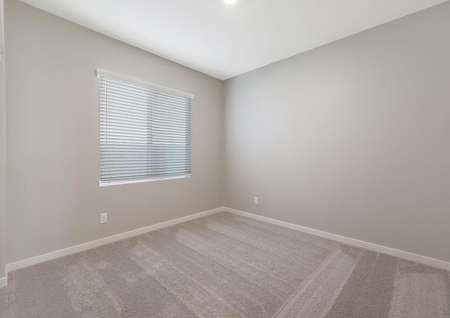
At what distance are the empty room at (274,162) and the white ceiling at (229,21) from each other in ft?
0.07

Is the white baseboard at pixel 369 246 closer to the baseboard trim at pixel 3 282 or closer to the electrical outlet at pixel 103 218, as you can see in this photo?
the electrical outlet at pixel 103 218

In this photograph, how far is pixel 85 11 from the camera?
2125 millimetres

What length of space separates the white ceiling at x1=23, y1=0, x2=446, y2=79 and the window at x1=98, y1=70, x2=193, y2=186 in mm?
607

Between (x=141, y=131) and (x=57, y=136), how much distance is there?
94 cm

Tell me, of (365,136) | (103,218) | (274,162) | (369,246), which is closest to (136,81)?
(103,218)

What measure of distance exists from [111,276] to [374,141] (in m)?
3.12

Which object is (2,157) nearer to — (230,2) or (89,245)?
(89,245)

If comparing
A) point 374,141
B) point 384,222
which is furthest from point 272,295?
point 374,141

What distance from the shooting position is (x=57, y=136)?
2.20 metres

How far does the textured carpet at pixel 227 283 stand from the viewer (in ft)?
4.91

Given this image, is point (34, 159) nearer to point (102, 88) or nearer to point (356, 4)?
point (102, 88)

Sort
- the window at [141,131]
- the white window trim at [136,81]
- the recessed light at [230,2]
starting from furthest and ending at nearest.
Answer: the window at [141,131], the white window trim at [136,81], the recessed light at [230,2]

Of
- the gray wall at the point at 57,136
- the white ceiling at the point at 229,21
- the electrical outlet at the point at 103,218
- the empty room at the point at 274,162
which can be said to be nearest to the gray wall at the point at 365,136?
the empty room at the point at 274,162

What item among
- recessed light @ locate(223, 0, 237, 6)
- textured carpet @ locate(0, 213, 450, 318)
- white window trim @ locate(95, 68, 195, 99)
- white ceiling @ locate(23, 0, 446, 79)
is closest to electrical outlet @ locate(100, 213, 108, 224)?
textured carpet @ locate(0, 213, 450, 318)
